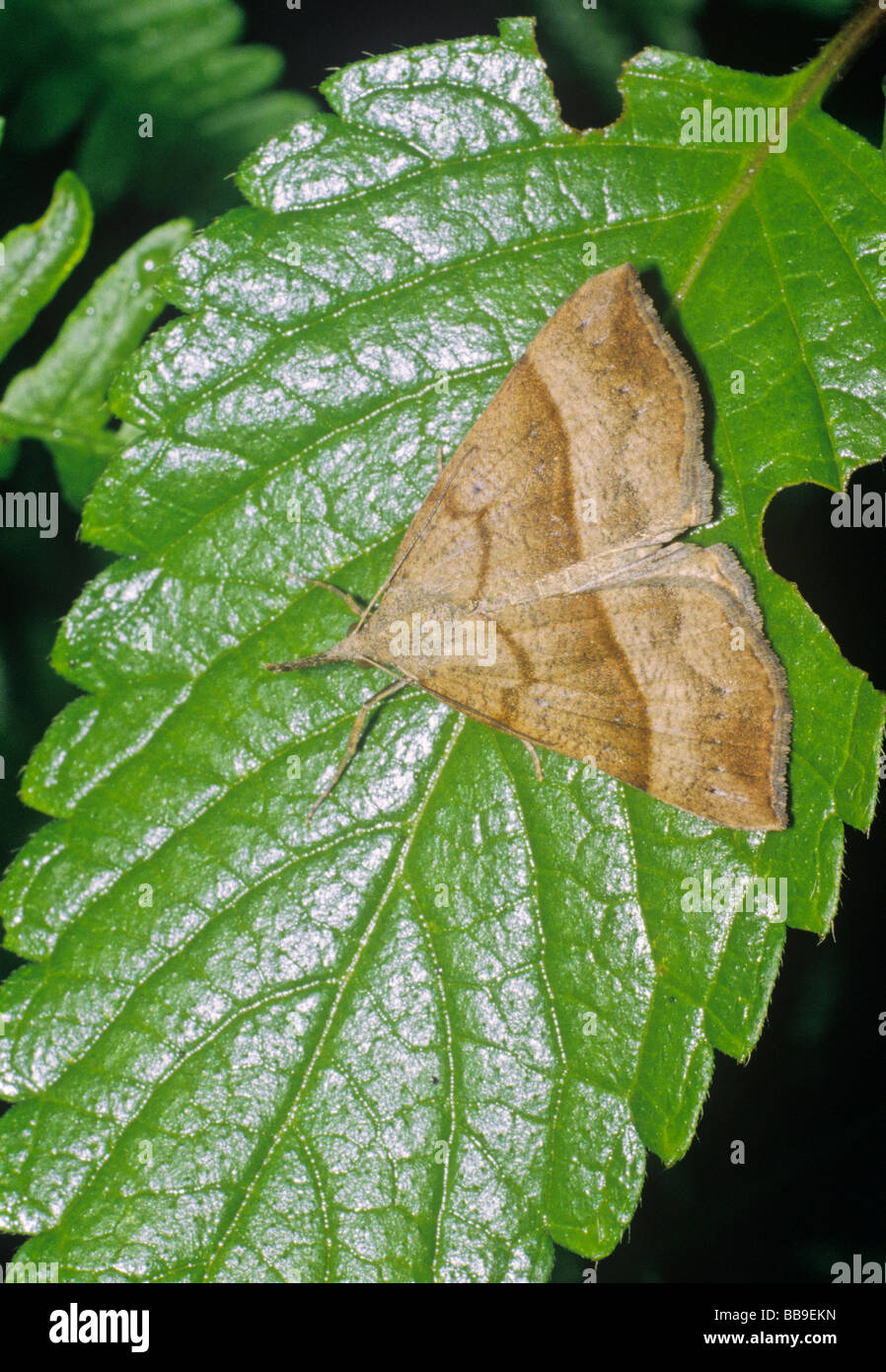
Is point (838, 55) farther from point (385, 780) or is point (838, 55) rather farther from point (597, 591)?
point (385, 780)

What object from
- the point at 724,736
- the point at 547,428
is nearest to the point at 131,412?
the point at 547,428

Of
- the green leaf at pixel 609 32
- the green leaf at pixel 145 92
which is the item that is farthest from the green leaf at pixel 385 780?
the green leaf at pixel 145 92

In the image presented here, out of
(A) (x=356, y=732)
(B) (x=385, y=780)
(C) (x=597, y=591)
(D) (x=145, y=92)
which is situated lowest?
(B) (x=385, y=780)

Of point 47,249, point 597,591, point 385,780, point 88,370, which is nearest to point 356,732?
point 385,780

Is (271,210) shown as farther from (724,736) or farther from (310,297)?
(724,736)

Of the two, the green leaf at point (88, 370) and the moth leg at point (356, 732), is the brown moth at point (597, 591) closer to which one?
the moth leg at point (356, 732)
